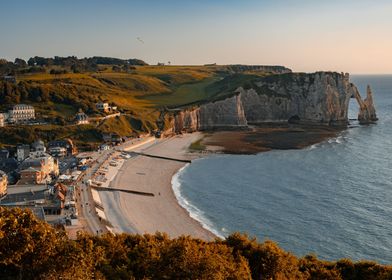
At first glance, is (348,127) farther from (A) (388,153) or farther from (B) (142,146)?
(B) (142,146)

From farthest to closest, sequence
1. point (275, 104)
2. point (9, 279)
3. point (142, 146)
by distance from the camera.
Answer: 1. point (275, 104)
2. point (142, 146)
3. point (9, 279)

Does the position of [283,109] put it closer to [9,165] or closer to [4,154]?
[4,154]

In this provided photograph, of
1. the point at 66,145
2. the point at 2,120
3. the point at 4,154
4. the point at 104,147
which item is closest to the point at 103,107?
the point at 104,147

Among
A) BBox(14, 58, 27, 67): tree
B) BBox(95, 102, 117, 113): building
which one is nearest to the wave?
BBox(95, 102, 117, 113): building

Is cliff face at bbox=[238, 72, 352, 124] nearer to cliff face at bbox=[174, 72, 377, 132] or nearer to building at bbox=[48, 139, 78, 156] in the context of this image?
cliff face at bbox=[174, 72, 377, 132]

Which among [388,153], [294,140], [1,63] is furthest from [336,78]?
[1,63]

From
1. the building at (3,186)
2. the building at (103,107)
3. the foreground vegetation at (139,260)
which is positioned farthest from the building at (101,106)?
the foreground vegetation at (139,260)
